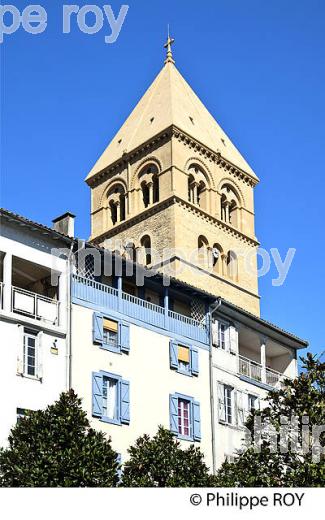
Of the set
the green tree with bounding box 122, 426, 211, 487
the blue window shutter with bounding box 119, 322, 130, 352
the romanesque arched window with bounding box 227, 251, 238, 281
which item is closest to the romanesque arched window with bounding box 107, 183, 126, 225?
the romanesque arched window with bounding box 227, 251, 238, 281

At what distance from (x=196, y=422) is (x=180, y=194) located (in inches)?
1113

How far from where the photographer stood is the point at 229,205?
68188mm

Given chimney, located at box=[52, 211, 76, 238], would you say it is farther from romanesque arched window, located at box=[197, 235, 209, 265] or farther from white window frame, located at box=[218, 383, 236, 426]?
romanesque arched window, located at box=[197, 235, 209, 265]

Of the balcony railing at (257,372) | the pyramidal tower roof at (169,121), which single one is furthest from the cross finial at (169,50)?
the balcony railing at (257,372)

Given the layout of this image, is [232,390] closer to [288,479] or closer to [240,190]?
[288,479]

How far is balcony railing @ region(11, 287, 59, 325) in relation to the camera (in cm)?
3086

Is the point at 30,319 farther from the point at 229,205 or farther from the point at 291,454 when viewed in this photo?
the point at 229,205

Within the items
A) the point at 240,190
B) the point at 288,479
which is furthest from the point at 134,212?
the point at 288,479

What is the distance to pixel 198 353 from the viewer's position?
37.5 metres

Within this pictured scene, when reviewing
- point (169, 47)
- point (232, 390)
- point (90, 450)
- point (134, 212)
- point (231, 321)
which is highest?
point (169, 47)

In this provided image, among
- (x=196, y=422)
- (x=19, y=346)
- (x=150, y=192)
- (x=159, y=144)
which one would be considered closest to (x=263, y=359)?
(x=196, y=422)

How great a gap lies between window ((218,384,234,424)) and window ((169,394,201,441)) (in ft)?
5.66

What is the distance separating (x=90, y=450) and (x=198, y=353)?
37.0 feet

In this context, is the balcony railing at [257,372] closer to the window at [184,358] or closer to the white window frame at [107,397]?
the window at [184,358]
